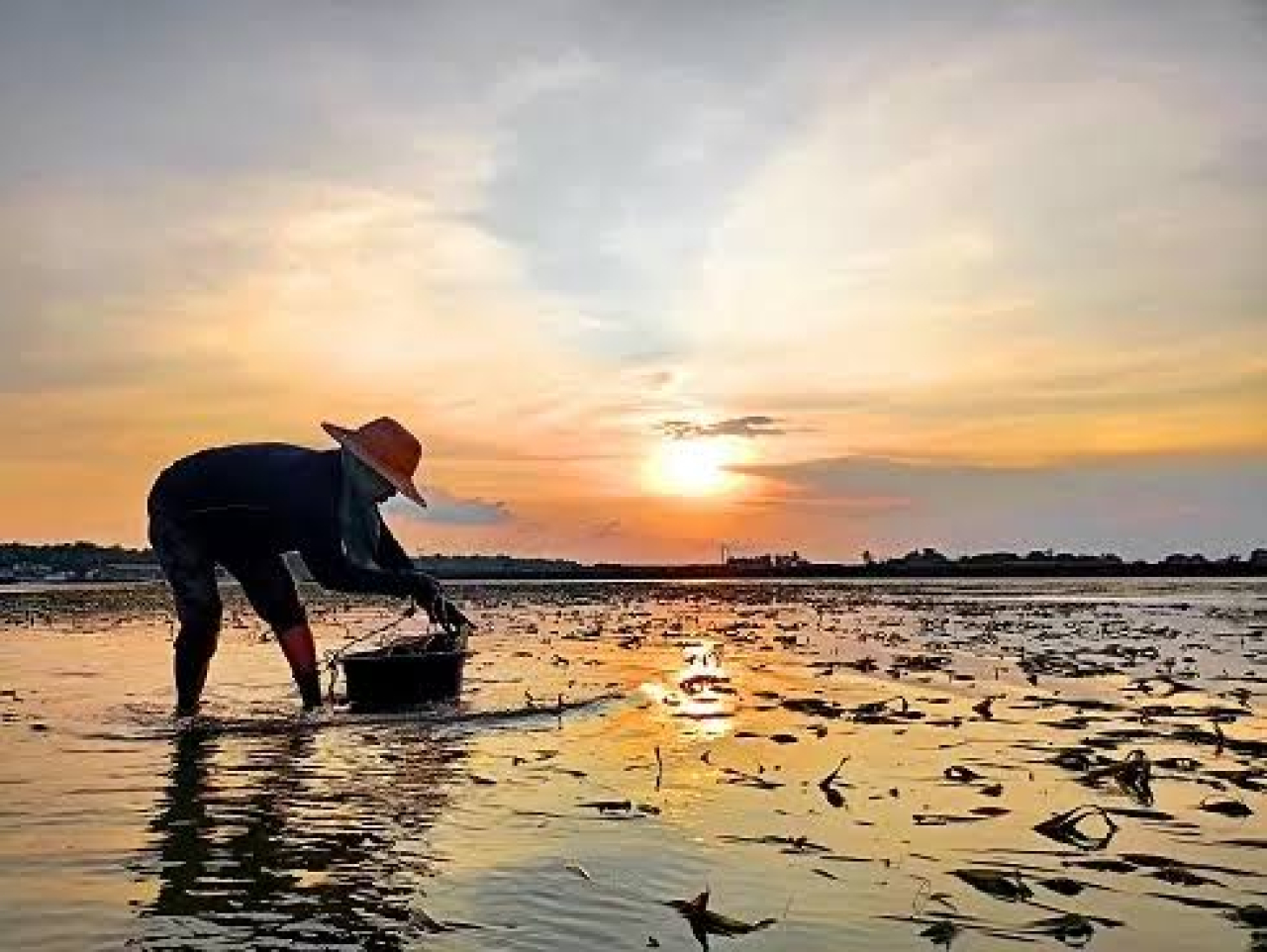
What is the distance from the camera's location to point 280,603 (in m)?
12.2

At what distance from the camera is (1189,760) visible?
30.8 feet

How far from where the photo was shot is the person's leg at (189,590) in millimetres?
12109

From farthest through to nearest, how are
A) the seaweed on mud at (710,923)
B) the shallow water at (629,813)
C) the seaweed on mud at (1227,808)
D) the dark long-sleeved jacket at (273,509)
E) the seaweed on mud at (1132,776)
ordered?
the dark long-sleeved jacket at (273,509)
the seaweed on mud at (1132,776)
the seaweed on mud at (1227,808)
the shallow water at (629,813)
the seaweed on mud at (710,923)

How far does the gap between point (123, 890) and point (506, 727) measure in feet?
19.3

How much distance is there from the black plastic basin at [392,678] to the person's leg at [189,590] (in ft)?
4.43

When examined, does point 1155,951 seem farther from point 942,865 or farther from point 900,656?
point 900,656

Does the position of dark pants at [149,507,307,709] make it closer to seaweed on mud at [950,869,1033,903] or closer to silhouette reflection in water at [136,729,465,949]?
silhouette reflection in water at [136,729,465,949]

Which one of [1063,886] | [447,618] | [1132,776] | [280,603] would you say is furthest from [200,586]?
[1063,886]

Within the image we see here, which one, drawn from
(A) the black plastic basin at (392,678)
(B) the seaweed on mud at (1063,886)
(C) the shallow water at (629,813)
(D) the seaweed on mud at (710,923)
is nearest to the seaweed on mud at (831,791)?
(C) the shallow water at (629,813)

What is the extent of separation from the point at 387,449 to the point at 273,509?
1.22 meters

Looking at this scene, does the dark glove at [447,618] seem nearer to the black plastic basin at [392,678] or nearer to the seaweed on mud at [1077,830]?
the black plastic basin at [392,678]

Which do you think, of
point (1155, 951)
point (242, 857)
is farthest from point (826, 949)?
point (242, 857)

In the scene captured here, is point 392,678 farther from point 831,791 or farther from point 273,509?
point 831,791

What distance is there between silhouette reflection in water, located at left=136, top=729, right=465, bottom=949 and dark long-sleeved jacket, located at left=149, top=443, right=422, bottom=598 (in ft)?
5.12
